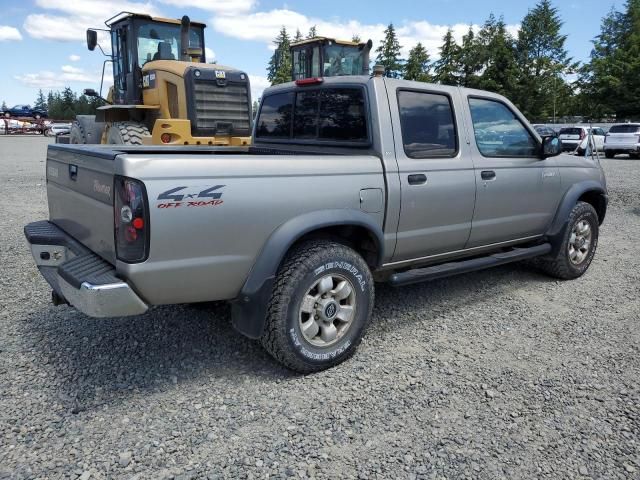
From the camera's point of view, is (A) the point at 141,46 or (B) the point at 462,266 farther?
(A) the point at 141,46

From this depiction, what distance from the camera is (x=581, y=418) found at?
9.73ft

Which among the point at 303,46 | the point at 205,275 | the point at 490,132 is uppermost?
the point at 303,46

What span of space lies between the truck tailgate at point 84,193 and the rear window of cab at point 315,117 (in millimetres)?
1616

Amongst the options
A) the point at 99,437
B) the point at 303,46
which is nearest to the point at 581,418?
the point at 99,437

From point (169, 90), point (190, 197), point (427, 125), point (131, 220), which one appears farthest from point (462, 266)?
point (169, 90)

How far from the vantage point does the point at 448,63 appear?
51375mm

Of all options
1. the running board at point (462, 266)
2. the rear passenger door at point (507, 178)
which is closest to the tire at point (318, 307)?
the running board at point (462, 266)

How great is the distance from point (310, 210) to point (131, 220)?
3.54 ft

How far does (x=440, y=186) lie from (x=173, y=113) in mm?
7103

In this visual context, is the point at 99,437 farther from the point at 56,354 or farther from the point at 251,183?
the point at 251,183

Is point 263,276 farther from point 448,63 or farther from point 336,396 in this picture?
point 448,63

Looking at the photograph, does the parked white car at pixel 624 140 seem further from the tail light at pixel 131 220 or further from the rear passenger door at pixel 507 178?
the tail light at pixel 131 220

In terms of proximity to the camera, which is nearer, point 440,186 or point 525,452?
point 525,452

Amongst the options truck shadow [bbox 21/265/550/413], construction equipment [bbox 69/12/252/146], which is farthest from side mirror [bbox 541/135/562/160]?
construction equipment [bbox 69/12/252/146]
